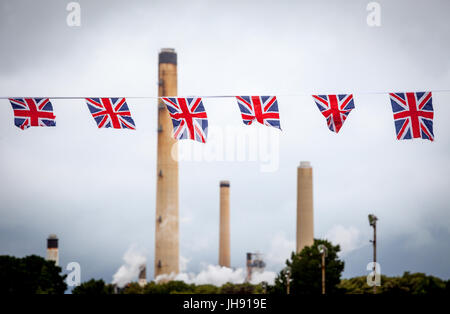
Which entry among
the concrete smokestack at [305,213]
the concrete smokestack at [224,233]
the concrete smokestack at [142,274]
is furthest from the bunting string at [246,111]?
the concrete smokestack at [224,233]

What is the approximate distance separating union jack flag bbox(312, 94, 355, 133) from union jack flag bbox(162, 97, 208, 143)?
4.93 m

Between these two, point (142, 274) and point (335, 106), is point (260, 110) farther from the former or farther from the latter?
point (142, 274)

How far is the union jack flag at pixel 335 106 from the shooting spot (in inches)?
1092

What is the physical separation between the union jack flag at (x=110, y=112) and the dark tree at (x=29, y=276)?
66.0 m

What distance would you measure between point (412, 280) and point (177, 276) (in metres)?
50.5

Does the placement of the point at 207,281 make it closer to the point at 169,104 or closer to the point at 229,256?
the point at 229,256

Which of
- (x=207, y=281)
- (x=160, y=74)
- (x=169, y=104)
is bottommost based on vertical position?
(x=207, y=281)

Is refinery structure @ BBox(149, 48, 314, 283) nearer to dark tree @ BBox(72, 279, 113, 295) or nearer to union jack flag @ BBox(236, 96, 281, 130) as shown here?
dark tree @ BBox(72, 279, 113, 295)

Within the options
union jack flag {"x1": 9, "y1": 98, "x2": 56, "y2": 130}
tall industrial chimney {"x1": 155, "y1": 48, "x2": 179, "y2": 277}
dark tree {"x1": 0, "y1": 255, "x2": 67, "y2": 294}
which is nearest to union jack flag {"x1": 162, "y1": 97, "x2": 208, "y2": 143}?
union jack flag {"x1": 9, "y1": 98, "x2": 56, "y2": 130}

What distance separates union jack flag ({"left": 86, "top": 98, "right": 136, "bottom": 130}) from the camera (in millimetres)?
28688

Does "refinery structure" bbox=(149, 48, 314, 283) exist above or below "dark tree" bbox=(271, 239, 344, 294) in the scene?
above

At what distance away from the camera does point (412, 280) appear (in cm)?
7956
